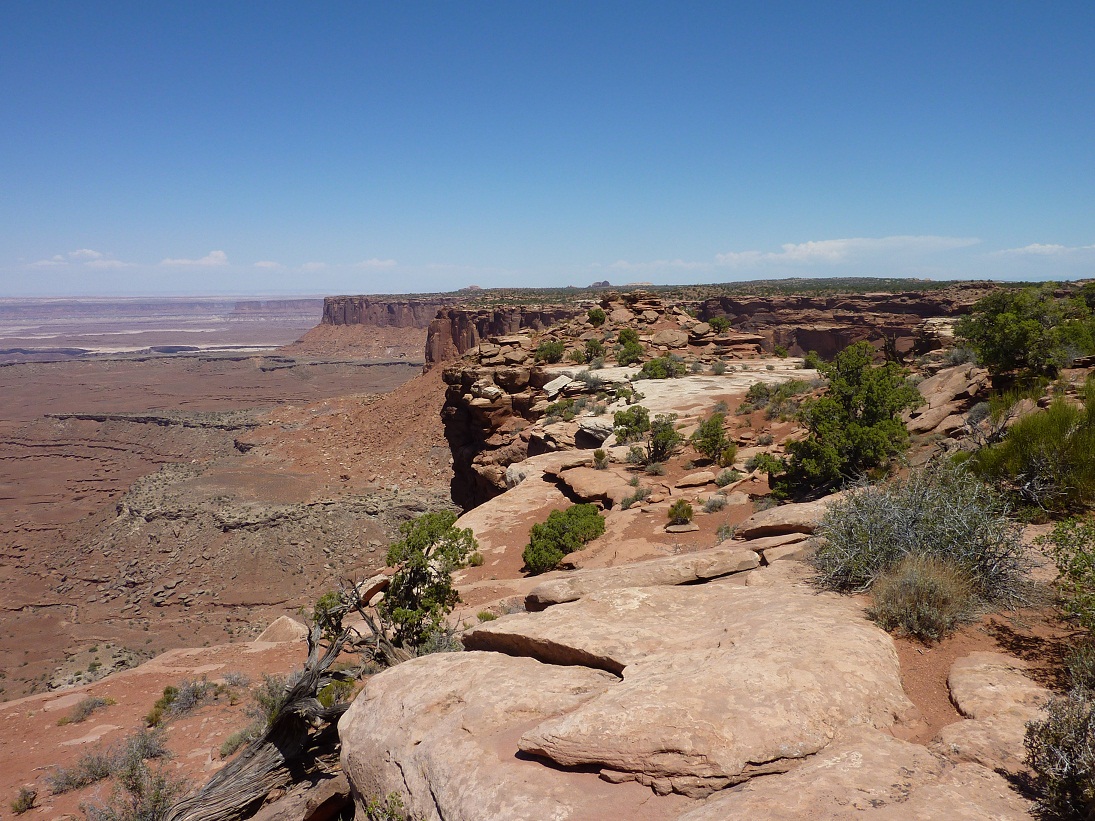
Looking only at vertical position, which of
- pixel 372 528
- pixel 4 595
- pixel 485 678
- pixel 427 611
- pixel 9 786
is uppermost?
pixel 485 678

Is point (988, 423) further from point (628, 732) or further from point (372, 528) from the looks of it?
point (372, 528)

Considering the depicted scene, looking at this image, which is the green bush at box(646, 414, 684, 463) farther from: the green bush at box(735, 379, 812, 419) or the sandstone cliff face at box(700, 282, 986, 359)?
the sandstone cliff face at box(700, 282, 986, 359)

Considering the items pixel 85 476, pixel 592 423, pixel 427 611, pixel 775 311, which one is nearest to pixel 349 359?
pixel 85 476

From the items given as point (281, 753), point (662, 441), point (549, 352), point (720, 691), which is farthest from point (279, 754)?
point (549, 352)

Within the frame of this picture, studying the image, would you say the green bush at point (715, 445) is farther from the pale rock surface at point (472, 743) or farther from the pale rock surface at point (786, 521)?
the pale rock surface at point (472, 743)

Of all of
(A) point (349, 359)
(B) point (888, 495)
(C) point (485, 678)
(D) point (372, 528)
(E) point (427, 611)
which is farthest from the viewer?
(A) point (349, 359)

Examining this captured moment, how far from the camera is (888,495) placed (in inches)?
224

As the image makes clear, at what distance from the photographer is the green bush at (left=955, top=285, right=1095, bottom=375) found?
37.2 feet

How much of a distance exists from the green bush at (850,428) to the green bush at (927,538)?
4774 millimetres

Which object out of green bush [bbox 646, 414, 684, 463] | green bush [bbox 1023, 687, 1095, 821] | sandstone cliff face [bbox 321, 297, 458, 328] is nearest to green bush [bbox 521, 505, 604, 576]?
green bush [bbox 646, 414, 684, 463]

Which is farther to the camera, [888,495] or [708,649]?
[888,495]

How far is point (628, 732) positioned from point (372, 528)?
28.8m

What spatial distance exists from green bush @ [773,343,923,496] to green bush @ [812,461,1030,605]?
4774 millimetres

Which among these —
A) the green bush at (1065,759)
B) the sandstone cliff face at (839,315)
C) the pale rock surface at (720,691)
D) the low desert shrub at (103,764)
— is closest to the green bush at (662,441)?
the pale rock surface at (720,691)
